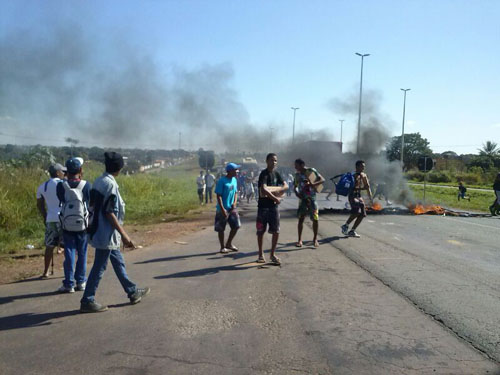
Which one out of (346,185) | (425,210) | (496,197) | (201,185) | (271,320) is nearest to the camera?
(271,320)

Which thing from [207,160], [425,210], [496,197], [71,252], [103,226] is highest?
[207,160]

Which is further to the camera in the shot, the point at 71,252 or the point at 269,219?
the point at 269,219

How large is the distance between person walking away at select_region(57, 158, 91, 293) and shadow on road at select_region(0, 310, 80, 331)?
0.79 metres

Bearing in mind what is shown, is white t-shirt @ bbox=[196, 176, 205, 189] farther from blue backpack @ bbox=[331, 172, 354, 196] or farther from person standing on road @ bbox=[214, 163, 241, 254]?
person standing on road @ bbox=[214, 163, 241, 254]

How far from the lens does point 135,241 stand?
918 cm

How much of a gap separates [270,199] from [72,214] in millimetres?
2804

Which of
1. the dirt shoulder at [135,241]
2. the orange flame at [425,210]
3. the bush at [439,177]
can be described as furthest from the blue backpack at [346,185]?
the bush at [439,177]

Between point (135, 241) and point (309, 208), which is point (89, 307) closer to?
point (309, 208)

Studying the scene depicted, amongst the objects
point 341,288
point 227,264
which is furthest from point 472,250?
point 227,264

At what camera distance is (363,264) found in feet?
21.9

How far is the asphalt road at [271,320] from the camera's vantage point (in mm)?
3271

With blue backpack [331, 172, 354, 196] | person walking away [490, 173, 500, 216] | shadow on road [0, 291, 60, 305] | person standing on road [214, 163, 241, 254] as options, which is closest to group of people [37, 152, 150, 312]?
shadow on road [0, 291, 60, 305]

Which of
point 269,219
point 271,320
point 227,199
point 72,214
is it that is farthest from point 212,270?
point 271,320

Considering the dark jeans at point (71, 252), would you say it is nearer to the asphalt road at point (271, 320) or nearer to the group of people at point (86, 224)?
the group of people at point (86, 224)
